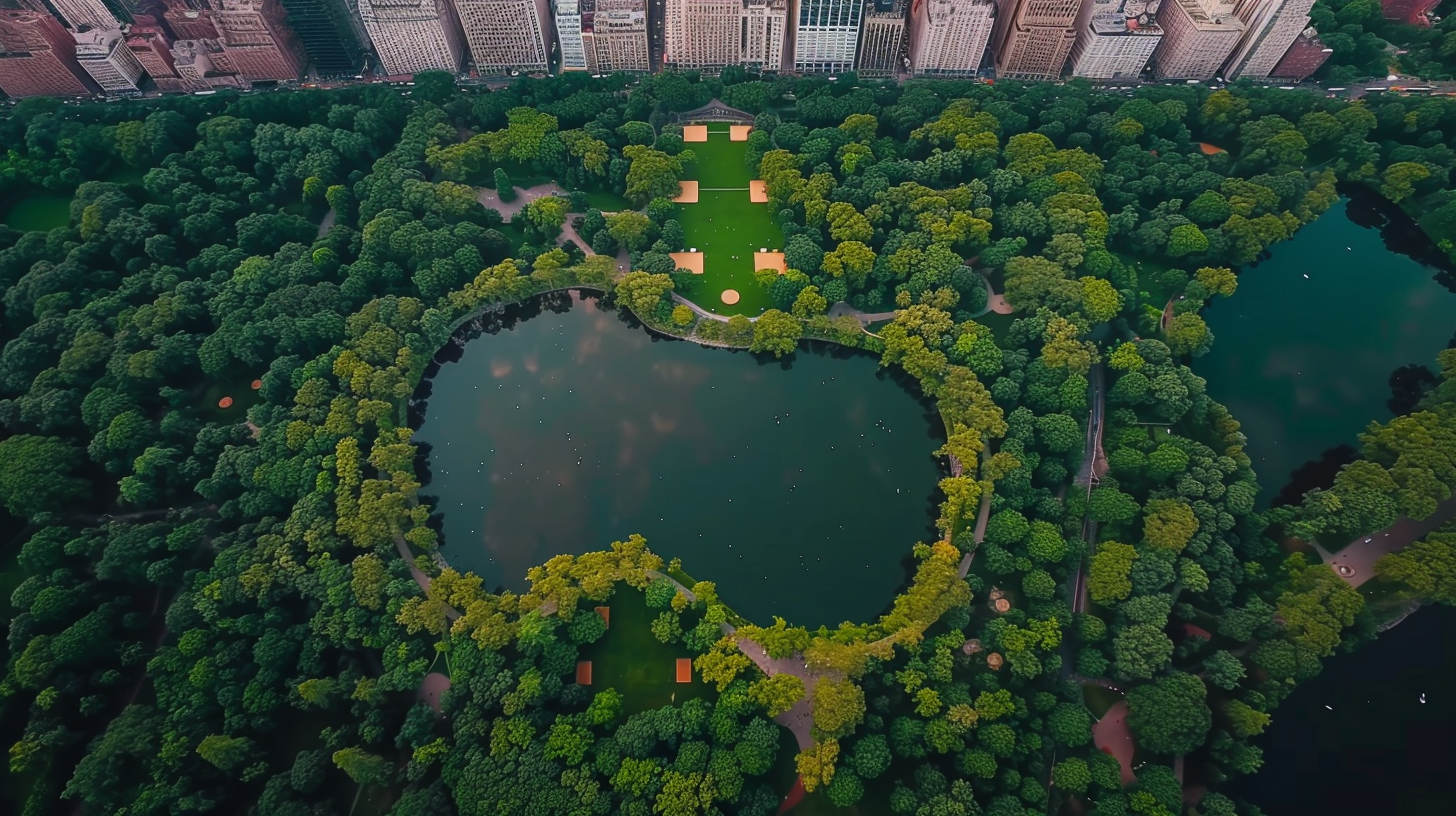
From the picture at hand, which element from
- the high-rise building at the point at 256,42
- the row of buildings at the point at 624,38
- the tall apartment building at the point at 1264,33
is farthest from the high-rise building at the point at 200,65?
the tall apartment building at the point at 1264,33

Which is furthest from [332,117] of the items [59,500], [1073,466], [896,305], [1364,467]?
[1364,467]

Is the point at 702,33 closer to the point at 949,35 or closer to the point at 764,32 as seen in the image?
the point at 764,32

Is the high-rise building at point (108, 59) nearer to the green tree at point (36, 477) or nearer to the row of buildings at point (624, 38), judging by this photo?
the row of buildings at point (624, 38)

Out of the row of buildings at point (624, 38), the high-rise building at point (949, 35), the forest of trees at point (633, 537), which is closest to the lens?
the forest of trees at point (633, 537)

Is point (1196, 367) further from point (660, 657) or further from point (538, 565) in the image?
point (538, 565)

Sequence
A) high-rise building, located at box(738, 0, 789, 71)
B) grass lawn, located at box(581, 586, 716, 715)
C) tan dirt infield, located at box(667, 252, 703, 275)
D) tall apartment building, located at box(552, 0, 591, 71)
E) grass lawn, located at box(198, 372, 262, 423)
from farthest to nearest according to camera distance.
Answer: tall apartment building, located at box(552, 0, 591, 71) < high-rise building, located at box(738, 0, 789, 71) < tan dirt infield, located at box(667, 252, 703, 275) < grass lawn, located at box(198, 372, 262, 423) < grass lawn, located at box(581, 586, 716, 715)

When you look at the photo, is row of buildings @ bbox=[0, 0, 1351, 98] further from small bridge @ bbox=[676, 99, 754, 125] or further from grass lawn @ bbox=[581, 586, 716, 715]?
grass lawn @ bbox=[581, 586, 716, 715]

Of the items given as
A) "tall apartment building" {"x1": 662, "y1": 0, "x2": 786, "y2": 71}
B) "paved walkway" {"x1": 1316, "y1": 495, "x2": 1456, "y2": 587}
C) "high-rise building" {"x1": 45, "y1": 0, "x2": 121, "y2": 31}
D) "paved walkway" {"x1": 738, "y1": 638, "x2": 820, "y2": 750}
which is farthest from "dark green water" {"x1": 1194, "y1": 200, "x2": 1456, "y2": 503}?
"high-rise building" {"x1": 45, "y1": 0, "x2": 121, "y2": 31}
